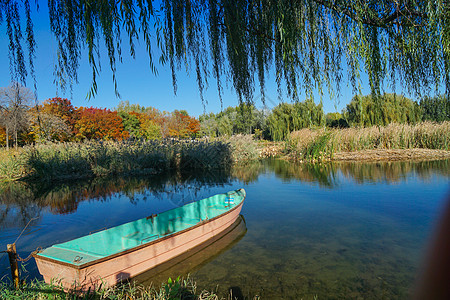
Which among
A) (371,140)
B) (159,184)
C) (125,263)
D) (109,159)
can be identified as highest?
(109,159)

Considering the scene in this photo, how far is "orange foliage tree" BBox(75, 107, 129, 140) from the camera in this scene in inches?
1110

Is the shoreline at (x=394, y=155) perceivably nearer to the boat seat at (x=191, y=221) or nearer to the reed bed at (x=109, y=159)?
the reed bed at (x=109, y=159)

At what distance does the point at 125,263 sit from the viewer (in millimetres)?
4496

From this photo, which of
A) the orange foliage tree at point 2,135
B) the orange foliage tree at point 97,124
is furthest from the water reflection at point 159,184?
the orange foliage tree at point 2,135

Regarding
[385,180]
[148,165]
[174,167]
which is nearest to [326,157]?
[385,180]

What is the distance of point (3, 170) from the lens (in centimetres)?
1390

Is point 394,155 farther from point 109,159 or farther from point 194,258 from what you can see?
point 109,159

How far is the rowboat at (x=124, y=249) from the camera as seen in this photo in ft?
13.0

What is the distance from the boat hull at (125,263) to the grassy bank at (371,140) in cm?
1320

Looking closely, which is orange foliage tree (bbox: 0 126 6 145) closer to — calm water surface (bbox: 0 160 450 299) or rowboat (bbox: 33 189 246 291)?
calm water surface (bbox: 0 160 450 299)

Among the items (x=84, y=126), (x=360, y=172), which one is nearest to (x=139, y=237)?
(x=360, y=172)

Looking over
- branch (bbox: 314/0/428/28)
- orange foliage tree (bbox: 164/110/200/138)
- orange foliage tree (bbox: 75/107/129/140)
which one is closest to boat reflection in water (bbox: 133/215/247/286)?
branch (bbox: 314/0/428/28)

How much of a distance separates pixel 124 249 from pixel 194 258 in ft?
4.92

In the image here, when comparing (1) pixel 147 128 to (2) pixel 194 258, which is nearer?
(2) pixel 194 258
